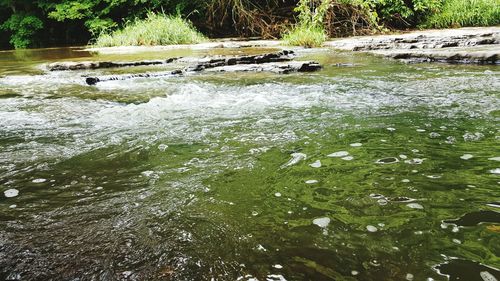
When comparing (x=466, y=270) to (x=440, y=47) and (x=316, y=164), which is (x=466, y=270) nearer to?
(x=316, y=164)

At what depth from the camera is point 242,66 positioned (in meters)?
6.43

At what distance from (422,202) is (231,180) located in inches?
36.6

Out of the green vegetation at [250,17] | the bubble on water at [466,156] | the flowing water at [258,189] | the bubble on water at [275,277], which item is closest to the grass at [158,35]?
the green vegetation at [250,17]

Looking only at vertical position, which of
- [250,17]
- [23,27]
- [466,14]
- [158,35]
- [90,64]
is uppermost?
[23,27]

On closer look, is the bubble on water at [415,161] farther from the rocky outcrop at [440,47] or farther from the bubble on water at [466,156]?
the rocky outcrop at [440,47]

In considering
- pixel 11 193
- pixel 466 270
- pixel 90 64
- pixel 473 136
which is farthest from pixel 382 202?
pixel 90 64

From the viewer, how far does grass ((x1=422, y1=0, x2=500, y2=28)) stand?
977 cm

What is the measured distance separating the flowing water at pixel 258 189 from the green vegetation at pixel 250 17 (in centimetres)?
679

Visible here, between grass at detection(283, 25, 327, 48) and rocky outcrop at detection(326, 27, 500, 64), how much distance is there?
25.9 inches

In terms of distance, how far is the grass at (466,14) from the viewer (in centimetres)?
977

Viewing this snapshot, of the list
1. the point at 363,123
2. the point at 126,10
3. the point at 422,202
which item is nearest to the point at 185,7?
the point at 126,10

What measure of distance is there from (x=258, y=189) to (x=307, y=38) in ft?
26.9

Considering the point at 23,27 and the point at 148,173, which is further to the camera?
the point at 23,27

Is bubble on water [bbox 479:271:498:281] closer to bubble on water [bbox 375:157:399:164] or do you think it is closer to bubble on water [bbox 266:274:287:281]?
bubble on water [bbox 266:274:287:281]
